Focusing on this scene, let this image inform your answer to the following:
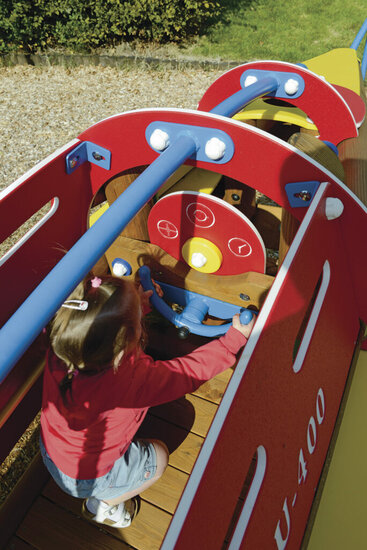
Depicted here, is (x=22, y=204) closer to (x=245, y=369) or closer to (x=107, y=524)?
(x=245, y=369)

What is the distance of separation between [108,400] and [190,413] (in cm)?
62

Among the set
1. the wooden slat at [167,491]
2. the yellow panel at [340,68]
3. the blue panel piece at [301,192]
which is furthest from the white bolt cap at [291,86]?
the wooden slat at [167,491]

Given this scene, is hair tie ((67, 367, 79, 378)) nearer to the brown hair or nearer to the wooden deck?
the brown hair

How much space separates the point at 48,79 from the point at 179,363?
482cm

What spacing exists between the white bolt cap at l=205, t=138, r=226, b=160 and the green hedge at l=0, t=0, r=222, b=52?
4.37 meters

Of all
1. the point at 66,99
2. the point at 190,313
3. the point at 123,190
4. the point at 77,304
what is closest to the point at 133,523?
the point at 190,313

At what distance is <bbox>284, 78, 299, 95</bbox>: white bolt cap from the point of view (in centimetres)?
164

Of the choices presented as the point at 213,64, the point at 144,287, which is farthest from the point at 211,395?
the point at 213,64

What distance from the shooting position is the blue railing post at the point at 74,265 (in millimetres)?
634

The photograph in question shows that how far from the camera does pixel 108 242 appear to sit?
2.78 ft

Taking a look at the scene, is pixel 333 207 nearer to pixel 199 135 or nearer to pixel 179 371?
pixel 199 135

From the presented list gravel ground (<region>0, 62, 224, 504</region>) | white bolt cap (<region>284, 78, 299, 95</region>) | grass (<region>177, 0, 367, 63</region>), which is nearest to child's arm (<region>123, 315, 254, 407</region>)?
white bolt cap (<region>284, 78, 299, 95</region>)

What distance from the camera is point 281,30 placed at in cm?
531

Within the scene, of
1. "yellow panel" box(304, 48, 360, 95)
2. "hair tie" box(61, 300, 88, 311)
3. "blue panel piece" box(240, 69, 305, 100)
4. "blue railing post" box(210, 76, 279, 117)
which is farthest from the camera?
"yellow panel" box(304, 48, 360, 95)
